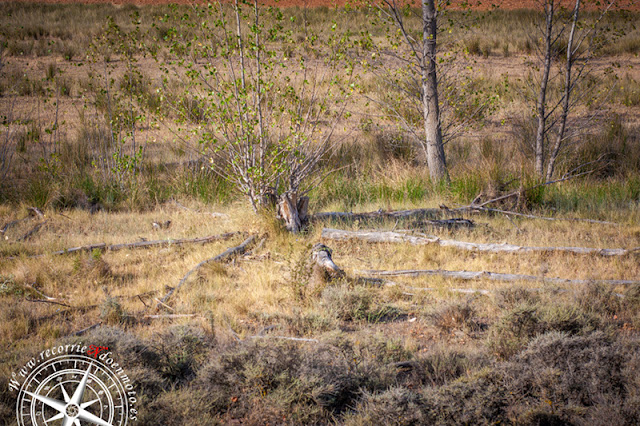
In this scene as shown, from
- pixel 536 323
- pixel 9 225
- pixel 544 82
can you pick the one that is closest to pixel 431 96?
pixel 544 82

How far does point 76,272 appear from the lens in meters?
5.16

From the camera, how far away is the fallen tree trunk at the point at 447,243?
5.20m

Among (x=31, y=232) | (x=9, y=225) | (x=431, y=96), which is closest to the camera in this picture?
(x=31, y=232)

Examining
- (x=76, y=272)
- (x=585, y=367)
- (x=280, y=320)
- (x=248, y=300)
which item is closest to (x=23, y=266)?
(x=76, y=272)

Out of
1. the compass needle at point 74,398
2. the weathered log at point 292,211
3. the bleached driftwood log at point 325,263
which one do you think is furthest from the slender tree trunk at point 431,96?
the compass needle at point 74,398

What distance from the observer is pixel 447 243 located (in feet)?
18.7

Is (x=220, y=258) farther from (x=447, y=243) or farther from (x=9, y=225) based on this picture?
(x=9, y=225)

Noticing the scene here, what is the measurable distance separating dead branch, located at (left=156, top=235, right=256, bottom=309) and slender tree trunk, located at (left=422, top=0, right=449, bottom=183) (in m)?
3.84

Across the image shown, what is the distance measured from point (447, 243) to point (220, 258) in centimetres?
264

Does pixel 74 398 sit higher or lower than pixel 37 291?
higher

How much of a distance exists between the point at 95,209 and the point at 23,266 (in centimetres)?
297

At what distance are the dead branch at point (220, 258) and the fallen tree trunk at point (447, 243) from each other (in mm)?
983

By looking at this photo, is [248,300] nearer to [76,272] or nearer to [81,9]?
[76,272]

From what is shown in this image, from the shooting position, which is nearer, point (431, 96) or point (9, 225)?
point (9, 225)
